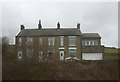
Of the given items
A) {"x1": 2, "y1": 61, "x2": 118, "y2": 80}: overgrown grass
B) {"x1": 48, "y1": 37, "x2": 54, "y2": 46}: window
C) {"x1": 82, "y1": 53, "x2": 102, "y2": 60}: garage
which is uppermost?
{"x1": 48, "y1": 37, "x2": 54, "y2": 46}: window

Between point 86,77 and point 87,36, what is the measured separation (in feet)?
86.1

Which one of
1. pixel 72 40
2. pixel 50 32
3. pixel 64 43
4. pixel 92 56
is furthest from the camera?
pixel 50 32

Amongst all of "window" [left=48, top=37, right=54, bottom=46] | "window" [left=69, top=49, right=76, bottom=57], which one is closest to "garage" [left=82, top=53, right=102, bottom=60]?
"window" [left=69, top=49, right=76, bottom=57]

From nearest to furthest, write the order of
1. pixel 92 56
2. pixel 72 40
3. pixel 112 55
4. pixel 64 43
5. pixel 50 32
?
1. pixel 112 55
2. pixel 64 43
3. pixel 72 40
4. pixel 92 56
5. pixel 50 32

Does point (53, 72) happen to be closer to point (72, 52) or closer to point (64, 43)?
point (64, 43)

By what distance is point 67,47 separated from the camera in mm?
29453

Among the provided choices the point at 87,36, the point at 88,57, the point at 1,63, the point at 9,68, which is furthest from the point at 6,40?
the point at 87,36

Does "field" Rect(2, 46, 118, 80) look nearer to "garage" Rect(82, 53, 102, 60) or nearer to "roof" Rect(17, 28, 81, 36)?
"roof" Rect(17, 28, 81, 36)

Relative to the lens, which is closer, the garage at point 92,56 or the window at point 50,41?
the window at point 50,41

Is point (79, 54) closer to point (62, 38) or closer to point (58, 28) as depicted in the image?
point (62, 38)

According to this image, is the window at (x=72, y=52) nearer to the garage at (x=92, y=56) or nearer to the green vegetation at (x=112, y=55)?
the garage at (x=92, y=56)

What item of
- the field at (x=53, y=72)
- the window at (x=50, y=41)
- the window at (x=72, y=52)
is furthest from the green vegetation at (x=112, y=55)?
the window at (x=50, y=41)

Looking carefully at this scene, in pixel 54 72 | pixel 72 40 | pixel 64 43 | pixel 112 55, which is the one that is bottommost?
pixel 54 72

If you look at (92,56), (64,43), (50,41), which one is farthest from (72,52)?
(50,41)
